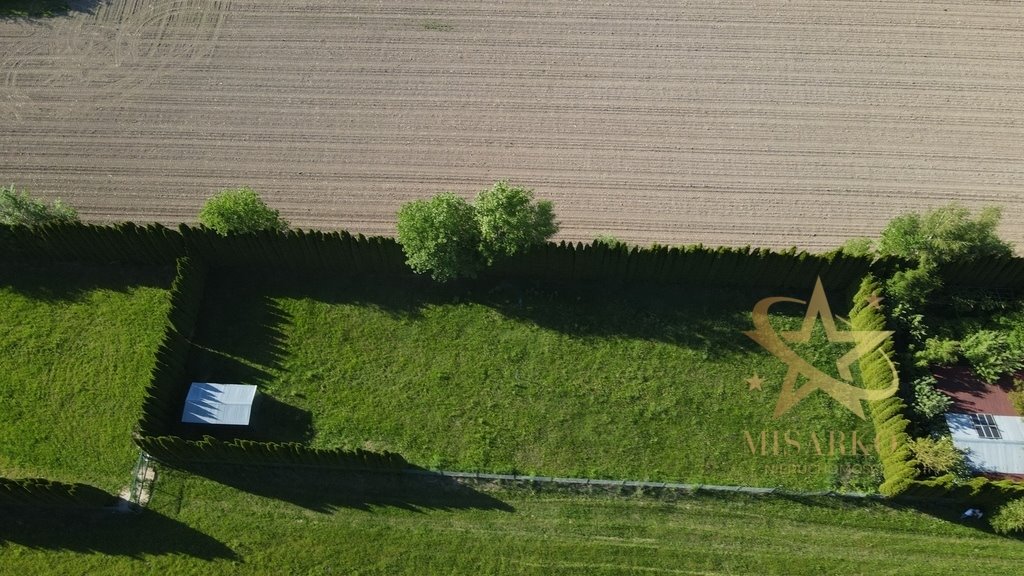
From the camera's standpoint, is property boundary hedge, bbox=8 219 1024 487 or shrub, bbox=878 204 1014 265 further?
shrub, bbox=878 204 1014 265

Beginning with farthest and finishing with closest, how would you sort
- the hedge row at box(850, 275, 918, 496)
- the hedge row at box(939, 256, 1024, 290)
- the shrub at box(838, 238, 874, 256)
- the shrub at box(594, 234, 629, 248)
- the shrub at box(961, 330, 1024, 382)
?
the shrub at box(594, 234, 629, 248) → the shrub at box(838, 238, 874, 256) → the hedge row at box(939, 256, 1024, 290) → the shrub at box(961, 330, 1024, 382) → the hedge row at box(850, 275, 918, 496)

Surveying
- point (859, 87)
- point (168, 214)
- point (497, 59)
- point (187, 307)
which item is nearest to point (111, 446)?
point (187, 307)

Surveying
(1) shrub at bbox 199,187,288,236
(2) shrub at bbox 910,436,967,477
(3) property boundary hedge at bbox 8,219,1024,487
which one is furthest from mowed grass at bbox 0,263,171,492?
(2) shrub at bbox 910,436,967,477

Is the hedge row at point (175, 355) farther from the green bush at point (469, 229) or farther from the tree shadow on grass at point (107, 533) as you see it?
the green bush at point (469, 229)

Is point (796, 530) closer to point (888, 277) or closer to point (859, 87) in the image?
point (888, 277)

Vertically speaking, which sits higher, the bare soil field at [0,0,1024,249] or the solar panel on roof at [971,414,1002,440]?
the bare soil field at [0,0,1024,249]

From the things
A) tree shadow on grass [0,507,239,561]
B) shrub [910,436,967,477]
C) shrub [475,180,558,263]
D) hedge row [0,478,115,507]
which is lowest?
tree shadow on grass [0,507,239,561]

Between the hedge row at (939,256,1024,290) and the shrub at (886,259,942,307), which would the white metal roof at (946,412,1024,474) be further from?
the hedge row at (939,256,1024,290)
